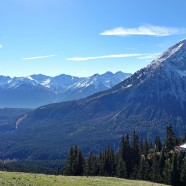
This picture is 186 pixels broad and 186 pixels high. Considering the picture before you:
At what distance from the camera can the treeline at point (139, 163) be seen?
121938 millimetres

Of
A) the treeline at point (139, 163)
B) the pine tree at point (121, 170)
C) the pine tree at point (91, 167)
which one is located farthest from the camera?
the pine tree at point (91, 167)

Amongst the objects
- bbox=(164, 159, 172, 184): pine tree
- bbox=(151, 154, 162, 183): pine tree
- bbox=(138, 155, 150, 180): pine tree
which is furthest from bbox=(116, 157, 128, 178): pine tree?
bbox=(164, 159, 172, 184): pine tree

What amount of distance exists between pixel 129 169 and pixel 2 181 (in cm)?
11059

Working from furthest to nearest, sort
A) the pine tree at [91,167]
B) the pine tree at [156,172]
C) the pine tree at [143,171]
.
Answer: the pine tree at [91,167] < the pine tree at [143,171] < the pine tree at [156,172]

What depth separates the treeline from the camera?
400 feet

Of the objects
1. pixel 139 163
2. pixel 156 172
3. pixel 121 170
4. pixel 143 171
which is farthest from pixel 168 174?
pixel 139 163

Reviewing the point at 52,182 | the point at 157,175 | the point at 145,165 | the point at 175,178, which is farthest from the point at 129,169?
the point at 52,182

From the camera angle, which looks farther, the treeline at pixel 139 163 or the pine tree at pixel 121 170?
the pine tree at pixel 121 170

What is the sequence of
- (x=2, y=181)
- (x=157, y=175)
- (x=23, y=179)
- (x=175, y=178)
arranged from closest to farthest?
(x=2, y=181) → (x=23, y=179) → (x=175, y=178) → (x=157, y=175)

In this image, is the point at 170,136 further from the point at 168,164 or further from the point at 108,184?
the point at 108,184

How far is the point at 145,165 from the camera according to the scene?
141625 millimetres

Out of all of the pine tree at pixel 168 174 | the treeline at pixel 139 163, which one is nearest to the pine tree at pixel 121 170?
the treeline at pixel 139 163

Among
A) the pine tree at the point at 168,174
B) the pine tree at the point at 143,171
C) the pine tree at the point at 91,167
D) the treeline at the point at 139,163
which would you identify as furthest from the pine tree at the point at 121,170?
the pine tree at the point at 168,174

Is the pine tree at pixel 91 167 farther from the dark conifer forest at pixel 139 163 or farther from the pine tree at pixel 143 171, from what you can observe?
the pine tree at pixel 143 171
